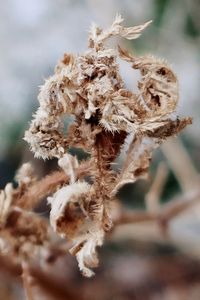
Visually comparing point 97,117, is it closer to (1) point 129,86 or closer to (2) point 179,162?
(2) point 179,162

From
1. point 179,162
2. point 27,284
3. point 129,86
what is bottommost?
point 27,284

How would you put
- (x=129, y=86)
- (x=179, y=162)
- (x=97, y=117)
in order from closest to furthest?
(x=97, y=117) < (x=179, y=162) < (x=129, y=86)

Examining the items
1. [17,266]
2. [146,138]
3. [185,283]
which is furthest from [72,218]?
[185,283]

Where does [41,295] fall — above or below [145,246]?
below

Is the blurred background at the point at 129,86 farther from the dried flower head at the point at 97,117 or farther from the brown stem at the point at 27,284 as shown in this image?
the dried flower head at the point at 97,117

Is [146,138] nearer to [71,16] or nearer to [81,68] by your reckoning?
[81,68]

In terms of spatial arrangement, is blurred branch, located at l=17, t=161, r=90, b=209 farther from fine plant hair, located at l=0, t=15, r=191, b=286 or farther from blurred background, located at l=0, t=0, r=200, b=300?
blurred background, located at l=0, t=0, r=200, b=300

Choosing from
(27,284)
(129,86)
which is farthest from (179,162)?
(27,284)
